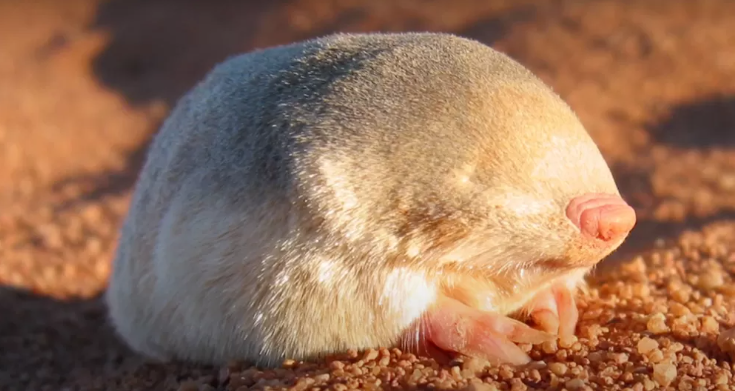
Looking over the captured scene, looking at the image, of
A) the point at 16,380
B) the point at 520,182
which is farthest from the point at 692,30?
the point at 16,380

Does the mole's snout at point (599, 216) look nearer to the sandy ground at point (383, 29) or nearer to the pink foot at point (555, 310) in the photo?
the sandy ground at point (383, 29)

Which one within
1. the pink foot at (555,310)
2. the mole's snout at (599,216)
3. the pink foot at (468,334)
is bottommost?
the pink foot at (468,334)

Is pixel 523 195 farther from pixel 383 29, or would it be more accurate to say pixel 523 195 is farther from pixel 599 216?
pixel 383 29

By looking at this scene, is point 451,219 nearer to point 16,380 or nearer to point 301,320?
point 301,320

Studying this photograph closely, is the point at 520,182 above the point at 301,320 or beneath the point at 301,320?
above

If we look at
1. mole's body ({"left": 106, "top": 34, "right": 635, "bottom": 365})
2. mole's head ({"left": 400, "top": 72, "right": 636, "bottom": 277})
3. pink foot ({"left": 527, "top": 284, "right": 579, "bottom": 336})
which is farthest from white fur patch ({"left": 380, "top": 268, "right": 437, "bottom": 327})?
pink foot ({"left": 527, "top": 284, "right": 579, "bottom": 336})

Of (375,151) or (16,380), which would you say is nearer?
(375,151)

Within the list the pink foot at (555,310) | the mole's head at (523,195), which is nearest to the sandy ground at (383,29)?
the pink foot at (555,310)

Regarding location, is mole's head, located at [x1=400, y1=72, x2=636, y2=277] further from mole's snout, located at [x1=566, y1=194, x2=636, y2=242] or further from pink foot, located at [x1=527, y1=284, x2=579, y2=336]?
pink foot, located at [x1=527, y1=284, x2=579, y2=336]
